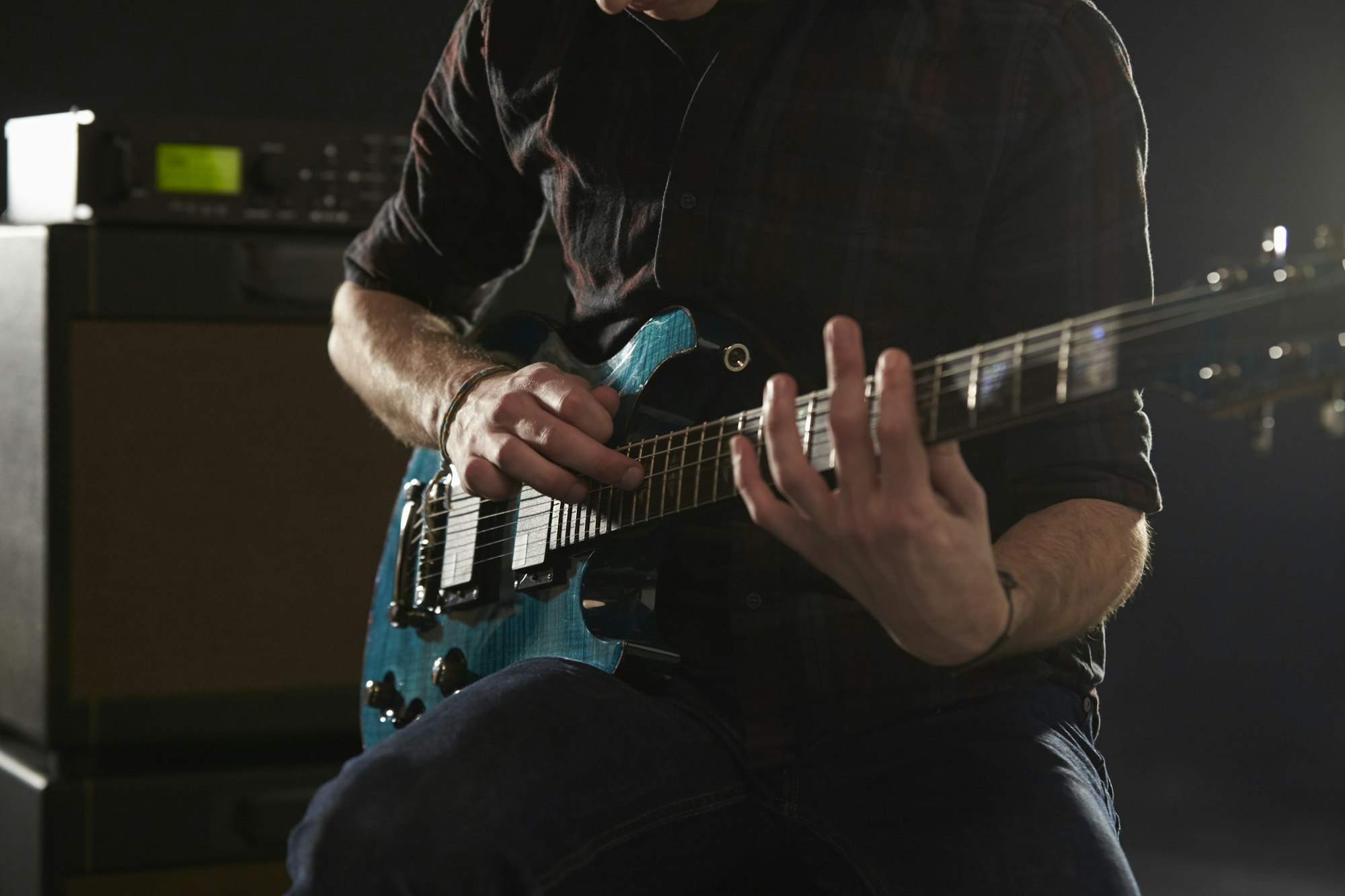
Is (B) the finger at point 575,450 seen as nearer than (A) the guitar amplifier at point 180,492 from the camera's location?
Yes

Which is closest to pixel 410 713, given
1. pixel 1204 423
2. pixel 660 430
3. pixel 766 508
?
pixel 660 430

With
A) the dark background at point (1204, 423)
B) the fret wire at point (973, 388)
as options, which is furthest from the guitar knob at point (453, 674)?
the dark background at point (1204, 423)

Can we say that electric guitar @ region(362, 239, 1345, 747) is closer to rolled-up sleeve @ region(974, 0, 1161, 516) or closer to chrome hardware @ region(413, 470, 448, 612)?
chrome hardware @ region(413, 470, 448, 612)

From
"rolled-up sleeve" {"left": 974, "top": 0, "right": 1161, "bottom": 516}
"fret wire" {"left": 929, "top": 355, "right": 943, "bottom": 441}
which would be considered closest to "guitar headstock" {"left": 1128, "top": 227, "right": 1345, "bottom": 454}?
"fret wire" {"left": 929, "top": 355, "right": 943, "bottom": 441}

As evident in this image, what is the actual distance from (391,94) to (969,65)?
4.21 ft

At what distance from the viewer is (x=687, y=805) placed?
32.9 inches

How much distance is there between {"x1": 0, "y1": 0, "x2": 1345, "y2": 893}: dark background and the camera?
1718 mm

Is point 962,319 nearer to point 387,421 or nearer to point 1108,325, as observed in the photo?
point 1108,325

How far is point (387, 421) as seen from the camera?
1214mm

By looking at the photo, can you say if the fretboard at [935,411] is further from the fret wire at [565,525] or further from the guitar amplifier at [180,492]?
the guitar amplifier at [180,492]

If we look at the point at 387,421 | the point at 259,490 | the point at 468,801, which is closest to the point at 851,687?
the point at 468,801

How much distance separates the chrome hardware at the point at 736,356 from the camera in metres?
0.90

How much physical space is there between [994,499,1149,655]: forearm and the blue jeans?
0.28 ft

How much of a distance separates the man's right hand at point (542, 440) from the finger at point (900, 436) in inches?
9.8
